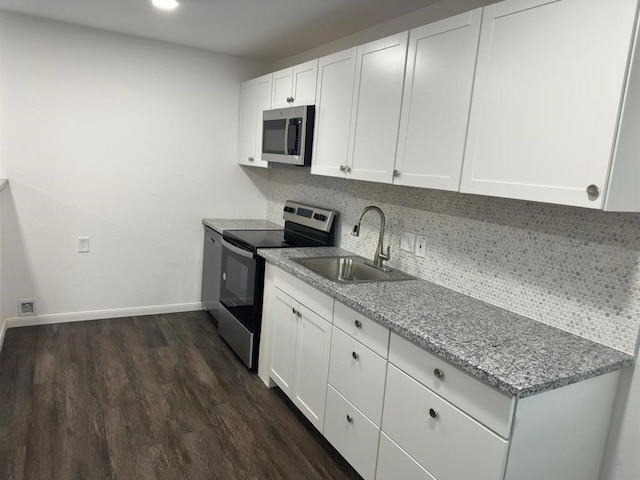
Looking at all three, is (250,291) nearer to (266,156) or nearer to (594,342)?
(266,156)

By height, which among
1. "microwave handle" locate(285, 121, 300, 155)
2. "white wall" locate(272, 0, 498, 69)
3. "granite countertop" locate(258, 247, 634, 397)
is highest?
"white wall" locate(272, 0, 498, 69)

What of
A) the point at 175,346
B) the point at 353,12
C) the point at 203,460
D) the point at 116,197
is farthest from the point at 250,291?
the point at 353,12

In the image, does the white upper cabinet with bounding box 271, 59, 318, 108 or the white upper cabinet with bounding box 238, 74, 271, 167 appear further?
the white upper cabinet with bounding box 238, 74, 271, 167

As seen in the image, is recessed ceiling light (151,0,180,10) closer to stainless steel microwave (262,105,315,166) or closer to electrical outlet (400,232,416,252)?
stainless steel microwave (262,105,315,166)

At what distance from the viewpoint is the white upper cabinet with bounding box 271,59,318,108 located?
285cm

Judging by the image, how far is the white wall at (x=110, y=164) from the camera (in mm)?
3264

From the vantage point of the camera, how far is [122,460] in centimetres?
208

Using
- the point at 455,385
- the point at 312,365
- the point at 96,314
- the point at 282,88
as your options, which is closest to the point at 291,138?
the point at 282,88

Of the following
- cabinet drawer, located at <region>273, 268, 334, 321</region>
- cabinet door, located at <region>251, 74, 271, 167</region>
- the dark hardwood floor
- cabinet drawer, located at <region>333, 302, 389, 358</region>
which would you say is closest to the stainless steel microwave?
cabinet door, located at <region>251, 74, 271, 167</region>

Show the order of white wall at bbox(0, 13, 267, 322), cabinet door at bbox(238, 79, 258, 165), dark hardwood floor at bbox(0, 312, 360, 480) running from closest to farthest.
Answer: dark hardwood floor at bbox(0, 312, 360, 480) < white wall at bbox(0, 13, 267, 322) < cabinet door at bbox(238, 79, 258, 165)

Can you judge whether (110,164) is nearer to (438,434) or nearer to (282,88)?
(282,88)

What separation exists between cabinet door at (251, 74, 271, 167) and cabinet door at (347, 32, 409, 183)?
122 centimetres

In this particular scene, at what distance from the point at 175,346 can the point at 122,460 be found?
50.5 inches

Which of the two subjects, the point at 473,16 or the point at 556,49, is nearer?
the point at 556,49
